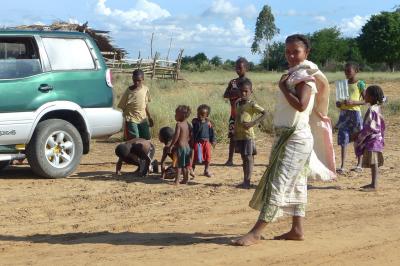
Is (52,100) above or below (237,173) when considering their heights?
above

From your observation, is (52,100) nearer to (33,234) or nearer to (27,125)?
(27,125)

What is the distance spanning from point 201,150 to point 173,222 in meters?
2.96

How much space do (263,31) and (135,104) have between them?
73.8 meters

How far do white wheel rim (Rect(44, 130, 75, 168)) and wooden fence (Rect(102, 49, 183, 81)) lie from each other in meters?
23.0

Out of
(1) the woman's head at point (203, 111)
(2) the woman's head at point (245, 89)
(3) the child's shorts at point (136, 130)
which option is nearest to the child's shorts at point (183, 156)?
(1) the woman's head at point (203, 111)

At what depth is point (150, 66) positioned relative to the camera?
34969mm

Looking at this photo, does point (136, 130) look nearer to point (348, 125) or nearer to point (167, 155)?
point (167, 155)

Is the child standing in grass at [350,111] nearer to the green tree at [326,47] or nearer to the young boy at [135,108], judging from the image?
the young boy at [135,108]

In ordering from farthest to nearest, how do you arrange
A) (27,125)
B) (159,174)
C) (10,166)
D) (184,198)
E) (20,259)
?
(10,166) → (159,174) → (27,125) → (184,198) → (20,259)

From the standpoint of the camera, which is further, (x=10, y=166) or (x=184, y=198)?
(x=10, y=166)

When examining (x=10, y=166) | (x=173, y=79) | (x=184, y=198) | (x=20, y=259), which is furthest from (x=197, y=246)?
(x=173, y=79)

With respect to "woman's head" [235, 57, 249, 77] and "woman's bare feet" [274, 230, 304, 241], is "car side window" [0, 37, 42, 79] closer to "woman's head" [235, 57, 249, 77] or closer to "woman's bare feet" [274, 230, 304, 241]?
"woman's head" [235, 57, 249, 77]

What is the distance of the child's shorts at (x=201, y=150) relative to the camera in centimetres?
1012

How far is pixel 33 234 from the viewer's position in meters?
6.79
